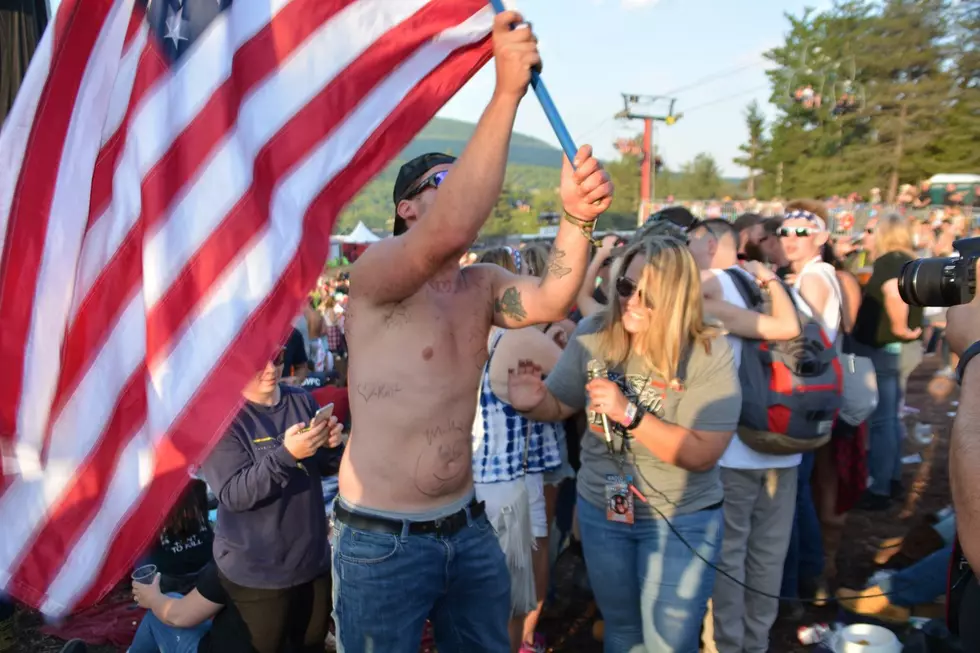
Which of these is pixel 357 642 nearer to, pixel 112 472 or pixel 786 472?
pixel 112 472

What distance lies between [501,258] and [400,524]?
185 centimetres

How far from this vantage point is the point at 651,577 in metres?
3.08

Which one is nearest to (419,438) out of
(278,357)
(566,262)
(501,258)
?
(566,262)

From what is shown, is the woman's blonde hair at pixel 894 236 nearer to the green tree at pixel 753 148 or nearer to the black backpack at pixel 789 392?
the black backpack at pixel 789 392

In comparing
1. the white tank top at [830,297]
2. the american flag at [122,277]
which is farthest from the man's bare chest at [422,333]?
the white tank top at [830,297]

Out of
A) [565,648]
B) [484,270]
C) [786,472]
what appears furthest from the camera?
[565,648]

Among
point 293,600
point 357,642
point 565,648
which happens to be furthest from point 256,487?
point 565,648

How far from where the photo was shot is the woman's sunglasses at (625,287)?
317cm

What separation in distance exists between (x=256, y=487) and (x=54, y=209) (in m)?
1.48

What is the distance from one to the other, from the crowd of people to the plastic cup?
0.02m

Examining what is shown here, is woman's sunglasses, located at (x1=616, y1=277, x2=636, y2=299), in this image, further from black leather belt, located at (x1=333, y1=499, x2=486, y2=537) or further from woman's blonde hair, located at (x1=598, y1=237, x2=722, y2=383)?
black leather belt, located at (x1=333, y1=499, x2=486, y2=537)

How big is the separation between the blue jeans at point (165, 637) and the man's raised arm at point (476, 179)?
7.12ft

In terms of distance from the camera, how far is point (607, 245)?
6.33 metres

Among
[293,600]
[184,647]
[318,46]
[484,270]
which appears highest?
[318,46]
